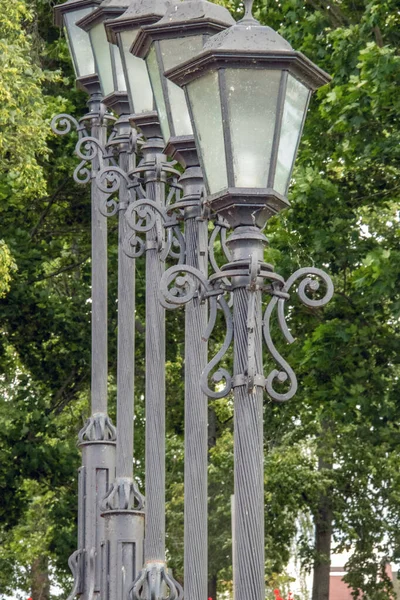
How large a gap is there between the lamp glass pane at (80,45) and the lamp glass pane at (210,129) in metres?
6.28

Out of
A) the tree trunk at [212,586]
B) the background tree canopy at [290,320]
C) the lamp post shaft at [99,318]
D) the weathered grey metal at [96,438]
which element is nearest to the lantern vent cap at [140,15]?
the weathered grey metal at [96,438]

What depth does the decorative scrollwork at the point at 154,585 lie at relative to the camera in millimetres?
8664

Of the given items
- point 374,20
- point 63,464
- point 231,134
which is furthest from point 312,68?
point 63,464

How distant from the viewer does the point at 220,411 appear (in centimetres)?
3177

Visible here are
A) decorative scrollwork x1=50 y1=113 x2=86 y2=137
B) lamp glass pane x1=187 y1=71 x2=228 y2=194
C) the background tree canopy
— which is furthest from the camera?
the background tree canopy

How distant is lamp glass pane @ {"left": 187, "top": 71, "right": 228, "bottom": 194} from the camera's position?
5613 millimetres

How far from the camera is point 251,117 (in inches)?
220

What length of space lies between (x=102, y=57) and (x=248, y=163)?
5233 millimetres

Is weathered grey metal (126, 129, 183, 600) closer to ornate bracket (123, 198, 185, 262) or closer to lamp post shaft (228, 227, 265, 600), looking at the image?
ornate bracket (123, 198, 185, 262)

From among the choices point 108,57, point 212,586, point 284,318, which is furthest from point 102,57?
point 212,586

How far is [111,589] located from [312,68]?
5160 millimetres

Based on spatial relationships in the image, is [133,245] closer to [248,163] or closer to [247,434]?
[248,163]

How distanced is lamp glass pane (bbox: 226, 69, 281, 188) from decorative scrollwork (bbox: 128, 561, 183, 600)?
365cm

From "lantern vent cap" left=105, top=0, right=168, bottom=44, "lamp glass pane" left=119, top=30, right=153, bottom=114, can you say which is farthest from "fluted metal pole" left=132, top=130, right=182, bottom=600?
"lantern vent cap" left=105, top=0, right=168, bottom=44
